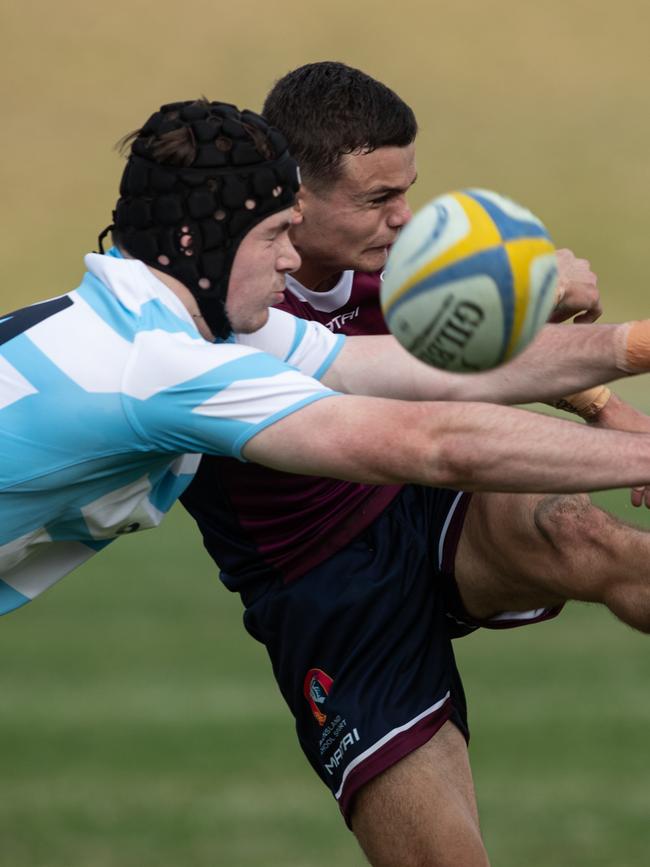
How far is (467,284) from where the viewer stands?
3.70 metres

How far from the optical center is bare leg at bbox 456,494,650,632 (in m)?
4.36

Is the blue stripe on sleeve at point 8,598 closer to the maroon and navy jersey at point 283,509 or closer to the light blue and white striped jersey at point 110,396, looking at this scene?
the light blue and white striped jersey at point 110,396

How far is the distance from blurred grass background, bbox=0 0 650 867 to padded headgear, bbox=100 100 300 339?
111 inches

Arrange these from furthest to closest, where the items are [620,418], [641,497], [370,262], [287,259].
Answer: [370,262], [620,418], [641,497], [287,259]

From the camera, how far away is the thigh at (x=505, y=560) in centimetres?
454

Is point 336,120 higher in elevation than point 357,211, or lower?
higher

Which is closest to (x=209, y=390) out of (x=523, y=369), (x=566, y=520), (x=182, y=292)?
(x=182, y=292)

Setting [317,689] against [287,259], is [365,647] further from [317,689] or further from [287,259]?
[287,259]

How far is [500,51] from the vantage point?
1914 centimetres

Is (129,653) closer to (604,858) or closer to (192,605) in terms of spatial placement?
(192,605)

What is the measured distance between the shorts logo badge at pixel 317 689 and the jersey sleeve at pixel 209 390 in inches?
53.9

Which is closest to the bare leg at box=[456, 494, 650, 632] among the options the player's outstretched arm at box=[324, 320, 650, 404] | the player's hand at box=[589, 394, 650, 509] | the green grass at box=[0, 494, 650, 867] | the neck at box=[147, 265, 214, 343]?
the player's outstretched arm at box=[324, 320, 650, 404]

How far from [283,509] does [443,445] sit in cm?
139

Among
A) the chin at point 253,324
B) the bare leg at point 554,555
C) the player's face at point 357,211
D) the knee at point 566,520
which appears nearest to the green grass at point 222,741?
the bare leg at point 554,555
